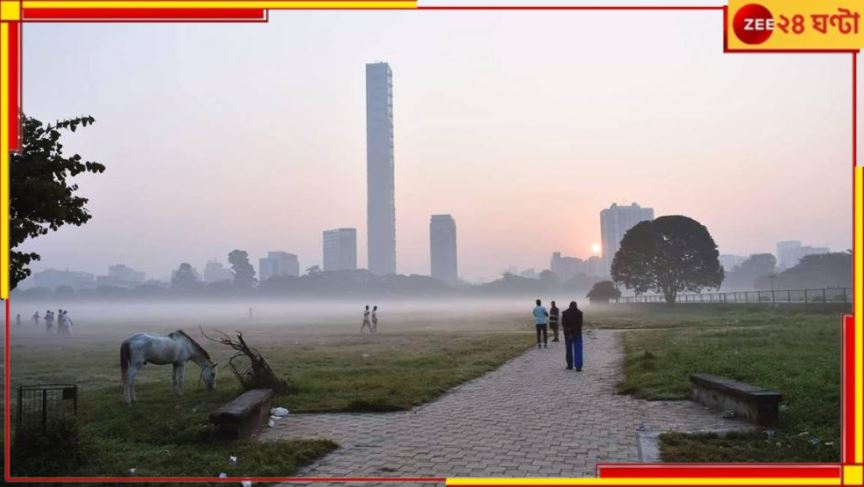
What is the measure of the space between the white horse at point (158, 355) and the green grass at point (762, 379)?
9835mm

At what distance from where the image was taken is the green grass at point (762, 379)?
303 inches

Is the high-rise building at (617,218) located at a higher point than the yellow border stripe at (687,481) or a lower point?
higher

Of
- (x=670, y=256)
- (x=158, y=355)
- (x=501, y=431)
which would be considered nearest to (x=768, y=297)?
(x=670, y=256)

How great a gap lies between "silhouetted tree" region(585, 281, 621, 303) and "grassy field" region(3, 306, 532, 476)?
52317 millimetres

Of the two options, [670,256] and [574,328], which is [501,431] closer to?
[574,328]

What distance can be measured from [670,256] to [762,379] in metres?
44.4

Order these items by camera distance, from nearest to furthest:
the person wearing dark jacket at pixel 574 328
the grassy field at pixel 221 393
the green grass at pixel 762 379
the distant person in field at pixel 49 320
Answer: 1. the grassy field at pixel 221 393
2. the green grass at pixel 762 379
3. the person wearing dark jacket at pixel 574 328
4. the distant person in field at pixel 49 320

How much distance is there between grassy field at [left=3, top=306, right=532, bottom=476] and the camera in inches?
298

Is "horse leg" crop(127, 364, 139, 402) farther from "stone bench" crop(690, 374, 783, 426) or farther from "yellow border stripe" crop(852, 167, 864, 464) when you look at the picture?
"yellow border stripe" crop(852, 167, 864, 464)

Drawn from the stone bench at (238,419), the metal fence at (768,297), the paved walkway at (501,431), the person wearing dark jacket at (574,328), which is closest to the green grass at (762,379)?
the paved walkway at (501,431)

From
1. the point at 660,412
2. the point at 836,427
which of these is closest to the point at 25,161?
the point at 660,412

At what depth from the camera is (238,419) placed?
28.9ft

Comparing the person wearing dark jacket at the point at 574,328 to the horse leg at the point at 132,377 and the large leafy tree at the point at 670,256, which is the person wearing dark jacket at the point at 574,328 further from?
the large leafy tree at the point at 670,256

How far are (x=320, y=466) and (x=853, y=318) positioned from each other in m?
6.02
